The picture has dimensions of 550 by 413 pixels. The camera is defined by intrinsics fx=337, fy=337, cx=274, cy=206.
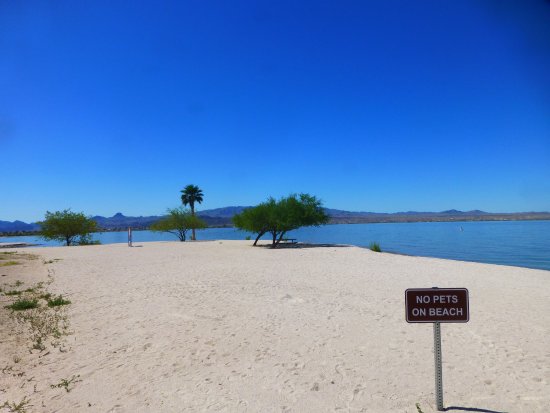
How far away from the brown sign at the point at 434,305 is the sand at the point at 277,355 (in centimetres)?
122

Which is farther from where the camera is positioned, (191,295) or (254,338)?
(191,295)

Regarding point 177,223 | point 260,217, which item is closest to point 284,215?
point 260,217

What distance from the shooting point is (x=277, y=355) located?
5.54m

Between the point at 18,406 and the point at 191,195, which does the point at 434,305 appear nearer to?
the point at 18,406

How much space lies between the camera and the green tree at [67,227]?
4056 cm

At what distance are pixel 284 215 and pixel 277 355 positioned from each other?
25133 mm

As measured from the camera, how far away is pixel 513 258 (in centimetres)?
2677

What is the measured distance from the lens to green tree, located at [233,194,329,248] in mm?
30734

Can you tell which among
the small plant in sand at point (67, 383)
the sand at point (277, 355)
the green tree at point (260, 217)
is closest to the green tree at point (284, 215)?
the green tree at point (260, 217)

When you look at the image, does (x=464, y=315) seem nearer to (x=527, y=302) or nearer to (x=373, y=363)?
(x=373, y=363)

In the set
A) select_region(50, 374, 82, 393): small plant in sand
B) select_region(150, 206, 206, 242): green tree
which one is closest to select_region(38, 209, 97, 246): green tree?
select_region(150, 206, 206, 242): green tree

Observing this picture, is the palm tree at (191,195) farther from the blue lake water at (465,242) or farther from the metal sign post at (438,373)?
the metal sign post at (438,373)

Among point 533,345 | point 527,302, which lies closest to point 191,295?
point 533,345

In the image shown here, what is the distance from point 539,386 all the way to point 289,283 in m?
8.21
